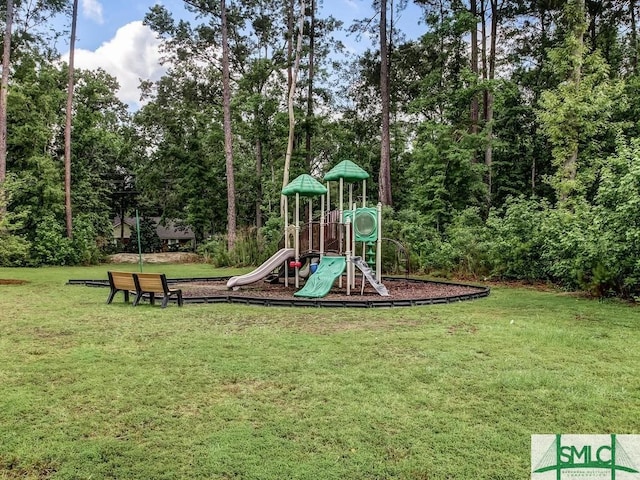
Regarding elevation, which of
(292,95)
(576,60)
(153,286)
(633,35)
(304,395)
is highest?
(633,35)

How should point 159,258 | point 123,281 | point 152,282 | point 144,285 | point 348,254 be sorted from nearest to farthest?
point 152,282 < point 144,285 < point 123,281 < point 348,254 < point 159,258

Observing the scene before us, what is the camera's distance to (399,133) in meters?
27.0

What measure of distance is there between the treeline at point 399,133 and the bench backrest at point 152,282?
19.8 ft

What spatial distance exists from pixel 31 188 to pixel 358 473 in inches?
897

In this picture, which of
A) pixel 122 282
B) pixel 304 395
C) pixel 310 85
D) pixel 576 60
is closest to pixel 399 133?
pixel 310 85

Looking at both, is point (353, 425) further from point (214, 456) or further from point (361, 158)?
point (361, 158)

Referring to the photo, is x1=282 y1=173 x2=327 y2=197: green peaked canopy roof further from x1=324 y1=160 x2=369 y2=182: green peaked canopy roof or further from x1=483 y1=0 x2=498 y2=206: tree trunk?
x1=483 y1=0 x2=498 y2=206: tree trunk

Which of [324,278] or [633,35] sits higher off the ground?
[633,35]

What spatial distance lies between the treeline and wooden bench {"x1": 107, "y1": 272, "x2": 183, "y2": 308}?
5365 mm

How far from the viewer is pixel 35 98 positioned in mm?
21625

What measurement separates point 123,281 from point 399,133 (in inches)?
834

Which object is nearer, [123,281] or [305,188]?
[123,281]

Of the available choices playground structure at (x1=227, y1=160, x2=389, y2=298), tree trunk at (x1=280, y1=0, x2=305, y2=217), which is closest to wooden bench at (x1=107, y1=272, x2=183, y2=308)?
playground structure at (x1=227, y1=160, x2=389, y2=298)

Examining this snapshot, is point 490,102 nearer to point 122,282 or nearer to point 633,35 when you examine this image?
point 633,35
